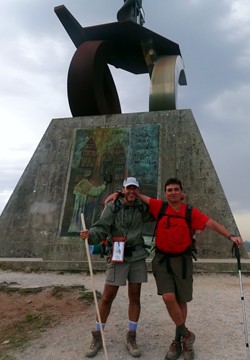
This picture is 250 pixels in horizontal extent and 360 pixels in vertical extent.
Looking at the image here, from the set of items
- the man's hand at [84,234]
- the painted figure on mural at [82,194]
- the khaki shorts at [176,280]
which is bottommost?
the khaki shorts at [176,280]

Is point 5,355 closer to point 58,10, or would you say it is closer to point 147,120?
point 147,120

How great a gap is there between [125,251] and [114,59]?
1235 cm

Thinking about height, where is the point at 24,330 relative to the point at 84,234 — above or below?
below

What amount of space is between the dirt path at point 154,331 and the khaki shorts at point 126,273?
717mm

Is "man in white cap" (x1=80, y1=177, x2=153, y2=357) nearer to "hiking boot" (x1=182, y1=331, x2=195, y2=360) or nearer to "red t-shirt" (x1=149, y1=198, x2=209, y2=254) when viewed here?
"red t-shirt" (x1=149, y1=198, x2=209, y2=254)

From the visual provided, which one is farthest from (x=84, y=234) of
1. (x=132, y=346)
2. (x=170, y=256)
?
(x=132, y=346)

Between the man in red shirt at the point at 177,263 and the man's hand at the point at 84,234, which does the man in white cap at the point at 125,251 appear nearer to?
the man's hand at the point at 84,234

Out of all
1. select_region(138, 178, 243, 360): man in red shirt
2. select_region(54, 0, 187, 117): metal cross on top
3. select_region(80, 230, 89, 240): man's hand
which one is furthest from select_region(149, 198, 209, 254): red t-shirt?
select_region(54, 0, 187, 117): metal cross on top

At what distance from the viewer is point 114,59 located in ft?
48.0

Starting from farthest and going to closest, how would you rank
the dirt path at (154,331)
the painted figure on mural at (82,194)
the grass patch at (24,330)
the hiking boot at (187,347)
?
the painted figure on mural at (82,194)
the grass patch at (24,330)
the dirt path at (154,331)
the hiking boot at (187,347)

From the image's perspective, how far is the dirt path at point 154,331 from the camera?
11.8 feet

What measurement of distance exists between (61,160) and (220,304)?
21.5 feet

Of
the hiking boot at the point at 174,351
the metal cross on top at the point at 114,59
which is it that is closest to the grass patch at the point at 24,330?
the hiking boot at the point at 174,351

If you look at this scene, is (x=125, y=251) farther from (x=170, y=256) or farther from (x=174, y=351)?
(x=174, y=351)
